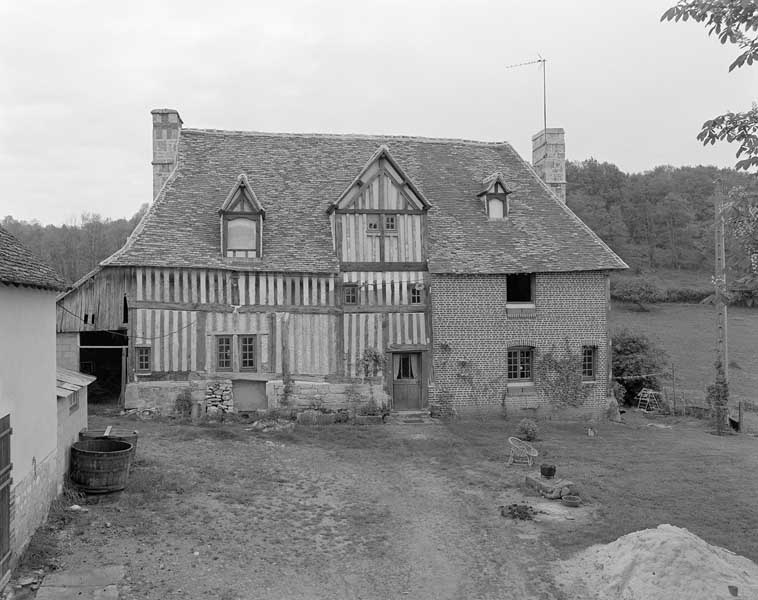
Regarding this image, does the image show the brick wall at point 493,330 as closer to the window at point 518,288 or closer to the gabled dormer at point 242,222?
the window at point 518,288

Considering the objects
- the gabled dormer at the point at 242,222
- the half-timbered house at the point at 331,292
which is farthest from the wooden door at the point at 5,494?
the gabled dormer at the point at 242,222

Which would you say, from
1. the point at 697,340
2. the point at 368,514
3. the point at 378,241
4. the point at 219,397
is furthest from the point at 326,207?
the point at 697,340

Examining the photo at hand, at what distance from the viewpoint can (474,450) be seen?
15461 mm

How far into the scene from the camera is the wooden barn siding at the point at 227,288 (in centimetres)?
1808

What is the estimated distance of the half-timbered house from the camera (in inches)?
717

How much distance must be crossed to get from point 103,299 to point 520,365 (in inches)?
502

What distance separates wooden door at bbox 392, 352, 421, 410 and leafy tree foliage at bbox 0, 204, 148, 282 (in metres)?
34.0

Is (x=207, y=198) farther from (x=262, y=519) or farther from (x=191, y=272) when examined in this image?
(x=262, y=519)

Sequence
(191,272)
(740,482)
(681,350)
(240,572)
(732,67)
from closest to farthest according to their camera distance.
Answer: (732,67) → (240,572) → (740,482) → (191,272) → (681,350)

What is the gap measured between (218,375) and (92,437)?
709 cm

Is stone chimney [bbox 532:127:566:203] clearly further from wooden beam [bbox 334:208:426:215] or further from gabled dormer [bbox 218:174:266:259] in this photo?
gabled dormer [bbox 218:174:266:259]

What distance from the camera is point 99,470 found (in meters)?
10.3

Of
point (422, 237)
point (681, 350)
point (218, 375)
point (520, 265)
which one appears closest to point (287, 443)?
point (218, 375)

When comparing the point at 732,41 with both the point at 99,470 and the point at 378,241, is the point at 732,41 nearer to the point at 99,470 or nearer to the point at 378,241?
the point at 99,470
